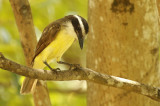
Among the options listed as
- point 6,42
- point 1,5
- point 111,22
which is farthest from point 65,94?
point 111,22

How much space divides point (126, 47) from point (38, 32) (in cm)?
248

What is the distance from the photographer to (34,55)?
4.01 meters

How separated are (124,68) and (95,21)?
68cm

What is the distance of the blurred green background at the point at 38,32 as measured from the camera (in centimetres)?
506

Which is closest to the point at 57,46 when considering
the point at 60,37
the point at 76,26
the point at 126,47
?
the point at 60,37

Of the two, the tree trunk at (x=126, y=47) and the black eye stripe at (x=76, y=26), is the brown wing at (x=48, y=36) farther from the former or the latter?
the tree trunk at (x=126, y=47)

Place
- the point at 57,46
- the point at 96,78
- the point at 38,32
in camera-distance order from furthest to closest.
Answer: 1. the point at 38,32
2. the point at 57,46
3. the point at 96,78

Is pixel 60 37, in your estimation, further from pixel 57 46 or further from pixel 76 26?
pixel 76 26

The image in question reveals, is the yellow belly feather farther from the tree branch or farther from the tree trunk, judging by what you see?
the tree branch

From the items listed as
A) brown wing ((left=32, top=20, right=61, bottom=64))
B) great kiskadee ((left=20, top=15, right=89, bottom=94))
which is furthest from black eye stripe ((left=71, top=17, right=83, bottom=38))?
brown wing ((left=32, top=20, right=61, bottom=64))

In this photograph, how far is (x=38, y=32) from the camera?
236 inches

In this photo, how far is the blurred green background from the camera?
5.06 m

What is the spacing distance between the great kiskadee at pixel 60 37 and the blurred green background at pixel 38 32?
3.40ft

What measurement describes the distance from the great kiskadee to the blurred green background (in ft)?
3.40
